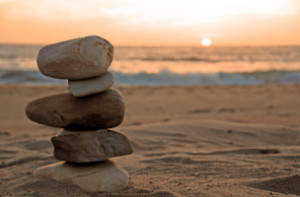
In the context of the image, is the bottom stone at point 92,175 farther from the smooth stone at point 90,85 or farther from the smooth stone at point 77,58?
the smooth stone at point 77,58

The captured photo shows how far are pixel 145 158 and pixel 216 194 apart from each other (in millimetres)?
1824

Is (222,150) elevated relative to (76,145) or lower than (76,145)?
lower

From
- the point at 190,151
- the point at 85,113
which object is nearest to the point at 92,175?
the point at 85,113

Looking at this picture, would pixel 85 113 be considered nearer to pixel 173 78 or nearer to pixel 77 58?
pixel 77 58

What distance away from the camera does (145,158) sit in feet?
17.1

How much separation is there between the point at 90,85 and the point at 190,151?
2532mm

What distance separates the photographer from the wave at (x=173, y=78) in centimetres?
2022

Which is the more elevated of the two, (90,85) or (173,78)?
(90,85)

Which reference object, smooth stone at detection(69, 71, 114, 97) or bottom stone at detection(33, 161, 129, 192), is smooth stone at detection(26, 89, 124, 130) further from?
bottom stone at detection(33, 161, 129, 192)

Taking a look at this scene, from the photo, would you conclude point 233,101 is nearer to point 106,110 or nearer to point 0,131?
point 0,131

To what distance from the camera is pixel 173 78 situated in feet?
71.5

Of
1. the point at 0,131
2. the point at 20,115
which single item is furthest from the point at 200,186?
the point at 20,115

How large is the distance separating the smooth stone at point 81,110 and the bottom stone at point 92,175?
1.38ft

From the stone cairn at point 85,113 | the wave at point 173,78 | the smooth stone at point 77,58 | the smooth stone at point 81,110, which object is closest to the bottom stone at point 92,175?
the stone cairn at point 85,113
